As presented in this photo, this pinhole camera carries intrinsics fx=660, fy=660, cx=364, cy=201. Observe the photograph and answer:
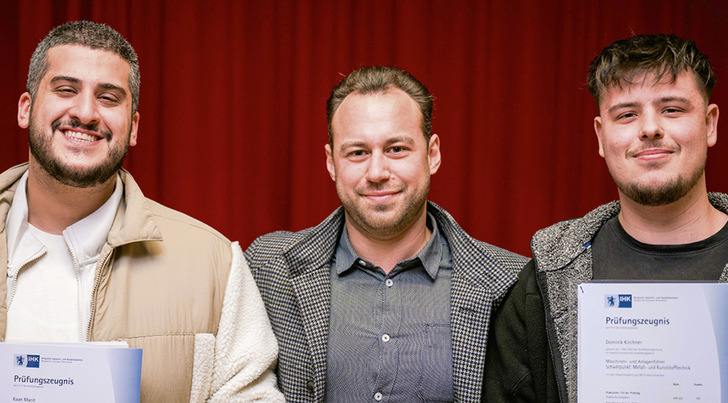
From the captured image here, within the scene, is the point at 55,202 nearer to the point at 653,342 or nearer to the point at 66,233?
the point at 66,233

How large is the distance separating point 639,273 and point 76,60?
4.80 feet

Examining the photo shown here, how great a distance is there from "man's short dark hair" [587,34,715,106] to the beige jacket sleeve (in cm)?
105

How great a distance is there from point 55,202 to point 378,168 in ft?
2.71

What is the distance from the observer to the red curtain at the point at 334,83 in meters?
2.54

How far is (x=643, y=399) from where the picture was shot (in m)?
1.26

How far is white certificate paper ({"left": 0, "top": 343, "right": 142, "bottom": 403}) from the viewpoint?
1.33m

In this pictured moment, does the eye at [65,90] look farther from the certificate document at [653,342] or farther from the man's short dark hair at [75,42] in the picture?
the certificate document at [653,342]

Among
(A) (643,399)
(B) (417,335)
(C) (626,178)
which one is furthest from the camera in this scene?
(B) (417,335)

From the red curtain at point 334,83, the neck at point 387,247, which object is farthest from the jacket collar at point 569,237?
the red curtain at point 334,83

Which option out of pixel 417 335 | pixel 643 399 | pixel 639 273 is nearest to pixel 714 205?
pixel 639 273

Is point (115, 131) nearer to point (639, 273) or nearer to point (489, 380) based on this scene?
point (489, 380)

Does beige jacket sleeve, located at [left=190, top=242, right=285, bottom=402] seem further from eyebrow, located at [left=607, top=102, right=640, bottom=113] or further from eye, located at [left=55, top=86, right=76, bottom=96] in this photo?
eyebrow, located at [left=607, top=102, right=640, bottom=113]

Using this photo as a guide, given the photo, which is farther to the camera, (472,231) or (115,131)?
(472,231)

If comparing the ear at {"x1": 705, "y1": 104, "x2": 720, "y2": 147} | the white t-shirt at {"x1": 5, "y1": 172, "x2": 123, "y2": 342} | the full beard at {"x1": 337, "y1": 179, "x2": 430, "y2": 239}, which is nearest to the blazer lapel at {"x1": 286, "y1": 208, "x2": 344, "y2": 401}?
the full beard at {"x1": 337, "y1": 179, "x2": 430, "y2": 239}
